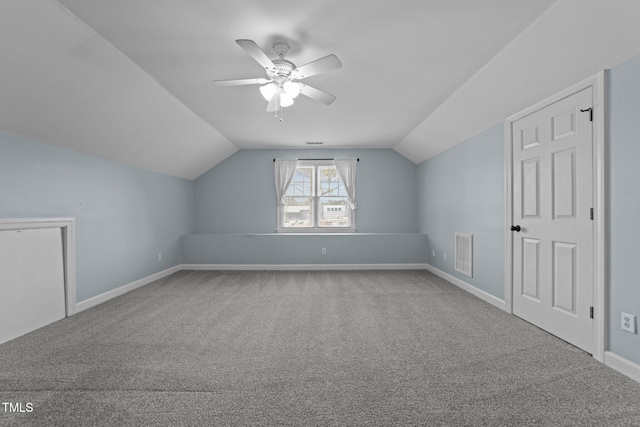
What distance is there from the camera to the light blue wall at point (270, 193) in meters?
6.24

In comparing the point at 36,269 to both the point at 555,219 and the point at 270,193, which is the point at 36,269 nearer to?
the point at 270,193

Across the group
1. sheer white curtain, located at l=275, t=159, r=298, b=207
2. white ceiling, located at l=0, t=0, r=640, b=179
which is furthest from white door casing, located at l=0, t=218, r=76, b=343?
sheer white curtain, located at l=275, t=159, r=298, b=207

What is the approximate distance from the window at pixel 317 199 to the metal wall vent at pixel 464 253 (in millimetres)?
2351

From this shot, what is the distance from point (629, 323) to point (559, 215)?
966 millimetres

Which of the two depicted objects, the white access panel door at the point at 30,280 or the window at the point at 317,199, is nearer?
the white access panel door at the point at 30,280

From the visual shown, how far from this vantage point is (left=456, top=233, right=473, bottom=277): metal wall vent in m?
4.21

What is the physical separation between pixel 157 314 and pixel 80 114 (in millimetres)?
2201

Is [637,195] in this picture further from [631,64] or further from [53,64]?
[53,64]

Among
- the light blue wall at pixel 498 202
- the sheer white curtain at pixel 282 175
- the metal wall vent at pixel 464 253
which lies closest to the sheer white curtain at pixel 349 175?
the sheer white curtain at pixel 282 175

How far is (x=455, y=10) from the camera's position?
6.57 ft

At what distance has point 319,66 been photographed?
7.35ft

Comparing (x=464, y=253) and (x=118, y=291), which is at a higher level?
(x=464, y=253)

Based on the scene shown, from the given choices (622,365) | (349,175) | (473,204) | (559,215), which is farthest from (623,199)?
(349,175)

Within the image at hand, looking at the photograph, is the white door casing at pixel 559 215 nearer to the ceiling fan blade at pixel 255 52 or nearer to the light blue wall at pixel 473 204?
the light blue wall at pixel 473 204
